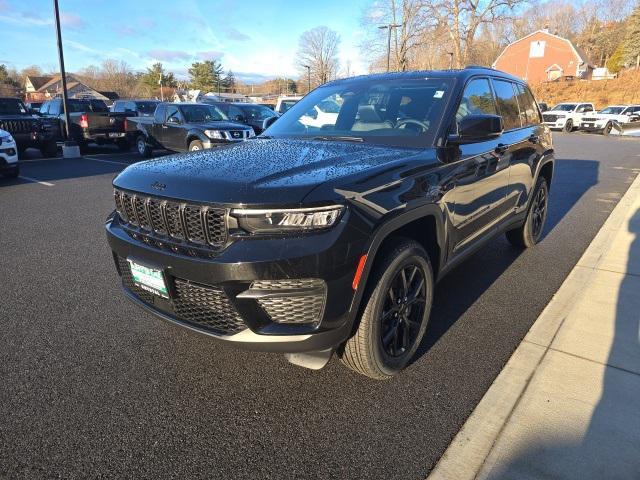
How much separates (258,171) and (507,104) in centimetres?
294

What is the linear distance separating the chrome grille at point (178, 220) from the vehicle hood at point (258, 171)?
5cm

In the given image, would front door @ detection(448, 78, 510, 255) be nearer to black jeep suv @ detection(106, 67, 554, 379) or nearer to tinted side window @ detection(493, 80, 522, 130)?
black jeep suv @ detection(106, 67, 554, 379)

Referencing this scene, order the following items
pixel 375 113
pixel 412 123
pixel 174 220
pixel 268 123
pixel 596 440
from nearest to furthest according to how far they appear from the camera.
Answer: pixel 596 440 < pixel 174 220 < pixel 412 123 < pixel 375 113 < pixel 268 123

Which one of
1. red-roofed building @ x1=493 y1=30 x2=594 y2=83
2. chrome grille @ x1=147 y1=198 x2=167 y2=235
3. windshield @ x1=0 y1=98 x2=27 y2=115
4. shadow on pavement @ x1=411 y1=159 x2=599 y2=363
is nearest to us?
chrome grille @ x1=147 y1=198 x2=167 y2=235

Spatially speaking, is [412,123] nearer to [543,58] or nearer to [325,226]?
[325,226]

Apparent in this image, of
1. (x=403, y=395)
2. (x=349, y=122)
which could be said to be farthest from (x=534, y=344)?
(x=349, y=122)

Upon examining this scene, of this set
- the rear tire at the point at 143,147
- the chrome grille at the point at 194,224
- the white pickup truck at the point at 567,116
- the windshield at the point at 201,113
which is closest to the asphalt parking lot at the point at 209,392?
the chrome grille at the point at 194,224

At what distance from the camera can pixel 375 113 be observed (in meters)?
3.37

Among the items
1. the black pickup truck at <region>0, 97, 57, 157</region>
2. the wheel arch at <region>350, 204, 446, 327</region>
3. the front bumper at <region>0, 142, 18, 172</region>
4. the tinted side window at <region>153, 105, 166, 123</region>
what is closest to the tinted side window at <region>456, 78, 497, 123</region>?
the wheel arch at <region>350, 204, 446, 327</region>

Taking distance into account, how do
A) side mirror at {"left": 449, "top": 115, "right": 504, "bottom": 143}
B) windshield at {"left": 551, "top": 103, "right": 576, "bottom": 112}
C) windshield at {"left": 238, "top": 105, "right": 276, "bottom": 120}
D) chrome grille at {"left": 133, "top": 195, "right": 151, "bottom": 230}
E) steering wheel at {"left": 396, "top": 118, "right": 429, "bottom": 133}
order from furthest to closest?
windshield at {"left": 551, "top": 103, "right": 576, "bottom": 112} → windshield at {"left": 238, "top": 105, "right": 276, "bottom": 120} → steering wheel at {"left": 396, "top": 118, "right": 429, "bottom": 133} → side mirror at {"left": 449, "top": 115, "right": 504, "bottom": 143} → chrome grille at {"left": 133, "top": 195, "right": 151, "bottom": 230}

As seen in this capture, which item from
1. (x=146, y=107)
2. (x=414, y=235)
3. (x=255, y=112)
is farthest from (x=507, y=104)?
(x=146, y=107)

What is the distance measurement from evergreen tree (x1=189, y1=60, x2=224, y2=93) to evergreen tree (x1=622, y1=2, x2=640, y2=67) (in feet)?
224

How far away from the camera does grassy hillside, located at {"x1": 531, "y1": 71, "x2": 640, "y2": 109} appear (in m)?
44.6

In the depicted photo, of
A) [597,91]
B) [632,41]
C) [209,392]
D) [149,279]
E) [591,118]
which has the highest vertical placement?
[632,41]
